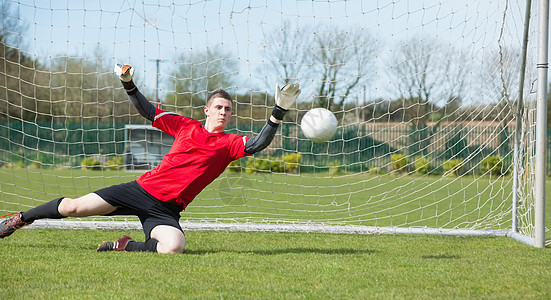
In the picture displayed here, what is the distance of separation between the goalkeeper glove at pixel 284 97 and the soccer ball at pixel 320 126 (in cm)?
42

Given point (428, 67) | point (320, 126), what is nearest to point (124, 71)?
point (320, 126)

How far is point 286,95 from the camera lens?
15.9 ft

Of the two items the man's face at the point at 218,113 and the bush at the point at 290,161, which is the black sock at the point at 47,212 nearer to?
the man's face at the point at 218,113

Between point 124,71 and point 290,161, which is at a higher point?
point 124,71

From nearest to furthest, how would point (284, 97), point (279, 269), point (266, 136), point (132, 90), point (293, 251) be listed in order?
point (279, 269) → point (284, 97) → point (266, 136) → point (132, 90) → point (293, 251)

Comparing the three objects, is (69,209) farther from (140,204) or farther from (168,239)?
(168,239)

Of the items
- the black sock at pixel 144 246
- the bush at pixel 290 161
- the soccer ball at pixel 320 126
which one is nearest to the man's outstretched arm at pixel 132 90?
the black sock at pixel 144 246

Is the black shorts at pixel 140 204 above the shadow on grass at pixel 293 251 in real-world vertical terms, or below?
above

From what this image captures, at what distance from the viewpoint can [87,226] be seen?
688 cm

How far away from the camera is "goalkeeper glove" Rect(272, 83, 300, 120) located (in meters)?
4.80

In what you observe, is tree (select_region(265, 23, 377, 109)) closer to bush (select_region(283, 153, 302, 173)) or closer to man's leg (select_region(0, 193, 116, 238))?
man's leg (select_region(0, 193, 116, 238))

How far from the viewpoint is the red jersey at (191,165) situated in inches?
201

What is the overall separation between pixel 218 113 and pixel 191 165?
1.72 ft

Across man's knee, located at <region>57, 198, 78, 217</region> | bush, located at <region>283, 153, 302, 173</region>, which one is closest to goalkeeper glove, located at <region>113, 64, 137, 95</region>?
man's knee, located at <region>57, 198, 78, 217</region>
